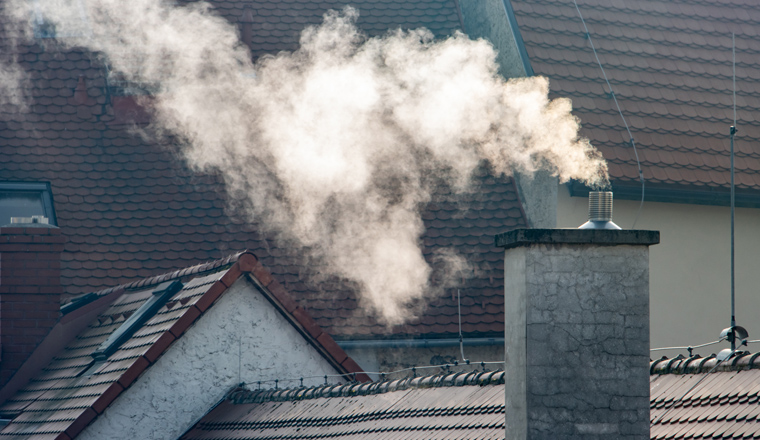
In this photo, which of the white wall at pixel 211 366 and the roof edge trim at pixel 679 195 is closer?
the white wall at pixel 211 366

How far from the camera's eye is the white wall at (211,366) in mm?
10023

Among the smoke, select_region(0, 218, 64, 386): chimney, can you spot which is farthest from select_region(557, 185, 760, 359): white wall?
select_region(0, 218, 64, 386): chimney

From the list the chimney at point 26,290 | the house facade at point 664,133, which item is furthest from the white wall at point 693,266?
the chimney at point 26,290

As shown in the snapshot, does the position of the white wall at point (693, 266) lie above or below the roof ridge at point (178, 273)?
above

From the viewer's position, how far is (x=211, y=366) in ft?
34.2

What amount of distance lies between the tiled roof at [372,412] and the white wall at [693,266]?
538cm

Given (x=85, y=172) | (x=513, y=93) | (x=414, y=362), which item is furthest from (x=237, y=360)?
(x=513, y=93)

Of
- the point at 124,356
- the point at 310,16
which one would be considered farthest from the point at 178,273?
the point at 310,16

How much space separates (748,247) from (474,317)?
3863mm

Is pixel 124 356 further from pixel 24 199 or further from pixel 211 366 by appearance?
pixel 24 199

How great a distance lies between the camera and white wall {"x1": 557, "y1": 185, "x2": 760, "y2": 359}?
14.0 m

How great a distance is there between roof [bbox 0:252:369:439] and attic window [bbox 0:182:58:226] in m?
2.86

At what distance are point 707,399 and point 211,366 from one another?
18.2 ft

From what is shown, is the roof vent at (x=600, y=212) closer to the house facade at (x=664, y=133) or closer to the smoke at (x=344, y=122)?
the smoke at (x=344, y=122)
